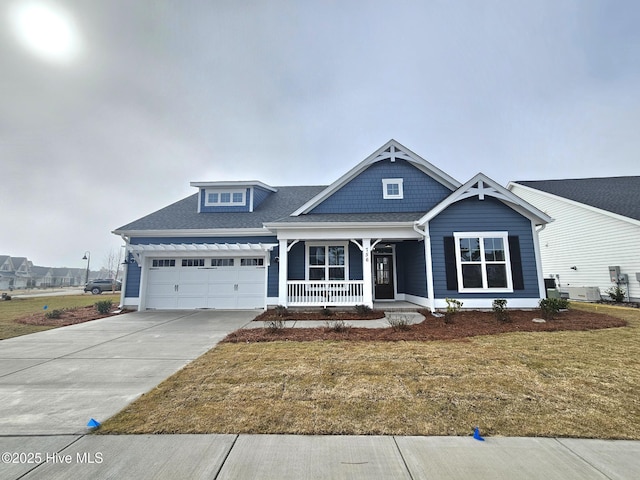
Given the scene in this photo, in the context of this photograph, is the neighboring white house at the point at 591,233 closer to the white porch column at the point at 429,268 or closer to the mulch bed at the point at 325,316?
the white porch column at the point at 429,268

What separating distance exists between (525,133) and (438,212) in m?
11.6

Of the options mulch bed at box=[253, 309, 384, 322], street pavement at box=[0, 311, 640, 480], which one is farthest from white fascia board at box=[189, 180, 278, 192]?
street pavement at box=[0, 311, 640, 480]

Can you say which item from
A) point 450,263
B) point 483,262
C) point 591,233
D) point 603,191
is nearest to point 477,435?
point 450,263

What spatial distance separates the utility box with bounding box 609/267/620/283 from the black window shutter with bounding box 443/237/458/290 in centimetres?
993

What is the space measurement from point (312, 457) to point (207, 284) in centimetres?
1066

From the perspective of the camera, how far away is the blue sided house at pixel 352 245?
32.6ft

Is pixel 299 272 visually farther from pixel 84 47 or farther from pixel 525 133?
pixel 525 133

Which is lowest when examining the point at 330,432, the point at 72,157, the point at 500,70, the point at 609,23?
the point at 330,432

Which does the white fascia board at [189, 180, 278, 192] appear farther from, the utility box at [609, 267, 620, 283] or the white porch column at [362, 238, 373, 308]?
the utility box at [609, 267, 620, 283]

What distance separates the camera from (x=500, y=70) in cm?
1260

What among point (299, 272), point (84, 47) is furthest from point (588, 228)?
point (84, 47)

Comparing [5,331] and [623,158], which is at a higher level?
[623,158]

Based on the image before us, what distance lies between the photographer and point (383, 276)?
505 inches

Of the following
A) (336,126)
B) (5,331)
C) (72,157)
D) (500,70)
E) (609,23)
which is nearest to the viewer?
(5,331)
